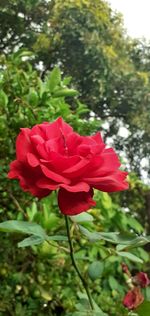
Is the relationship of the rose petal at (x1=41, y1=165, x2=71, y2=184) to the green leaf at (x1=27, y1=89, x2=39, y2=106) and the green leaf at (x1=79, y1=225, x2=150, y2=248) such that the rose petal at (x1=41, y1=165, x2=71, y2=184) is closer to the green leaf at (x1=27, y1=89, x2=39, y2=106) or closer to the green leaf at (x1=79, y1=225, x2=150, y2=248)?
the green leaf at (x1=79, y1=225, x2=150, y2=248)

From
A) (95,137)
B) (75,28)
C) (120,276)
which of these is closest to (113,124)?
(75,28)

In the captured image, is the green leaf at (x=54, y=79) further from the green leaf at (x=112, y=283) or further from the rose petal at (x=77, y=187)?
the green leaf at (x=112, y=283)

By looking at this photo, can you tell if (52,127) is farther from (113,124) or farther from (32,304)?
(113,124)

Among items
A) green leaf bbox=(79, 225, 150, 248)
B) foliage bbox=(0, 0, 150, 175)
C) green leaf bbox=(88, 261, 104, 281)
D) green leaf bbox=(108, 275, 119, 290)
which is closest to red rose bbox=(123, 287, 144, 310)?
green leaf bbox=(88, 261, 104, 281)

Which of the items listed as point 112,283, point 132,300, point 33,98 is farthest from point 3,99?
point 112,283

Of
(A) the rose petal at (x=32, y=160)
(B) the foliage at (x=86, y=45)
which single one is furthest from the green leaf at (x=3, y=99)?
(B) the foliage at (x=86, y=45)

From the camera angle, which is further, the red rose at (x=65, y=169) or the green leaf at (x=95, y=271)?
the green leaf at (x=95, y=271)
